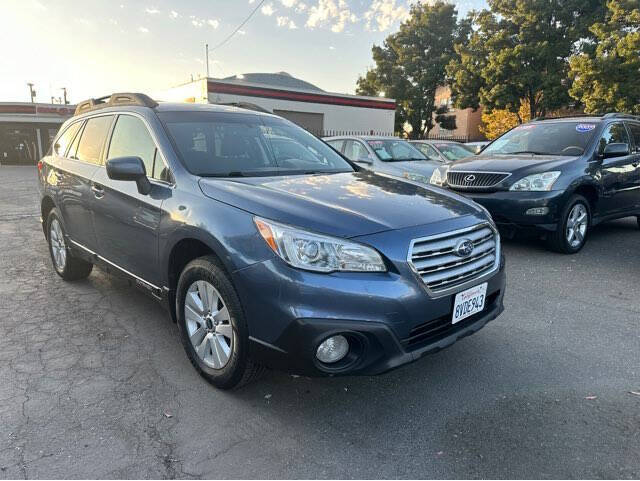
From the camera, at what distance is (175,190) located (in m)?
3.04

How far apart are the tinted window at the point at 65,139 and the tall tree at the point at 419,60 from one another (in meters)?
32.9

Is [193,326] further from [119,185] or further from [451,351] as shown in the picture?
[451,351]

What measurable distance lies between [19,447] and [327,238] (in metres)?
1.90

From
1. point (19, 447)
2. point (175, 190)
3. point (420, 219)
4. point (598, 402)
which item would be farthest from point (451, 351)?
point (19, 447)

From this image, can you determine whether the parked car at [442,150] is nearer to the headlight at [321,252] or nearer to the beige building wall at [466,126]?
the headlight at [321,252]

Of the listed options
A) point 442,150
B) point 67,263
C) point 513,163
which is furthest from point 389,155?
point 67,263

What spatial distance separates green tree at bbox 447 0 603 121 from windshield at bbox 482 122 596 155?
71.6 ft

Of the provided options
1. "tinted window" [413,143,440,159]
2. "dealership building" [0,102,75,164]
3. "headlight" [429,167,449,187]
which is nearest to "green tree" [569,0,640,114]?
"tinted window" [413,143,440,159]

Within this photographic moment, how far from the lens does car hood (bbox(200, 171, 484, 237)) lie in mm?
2504

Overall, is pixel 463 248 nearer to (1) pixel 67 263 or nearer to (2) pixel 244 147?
(2) pixel 244 147

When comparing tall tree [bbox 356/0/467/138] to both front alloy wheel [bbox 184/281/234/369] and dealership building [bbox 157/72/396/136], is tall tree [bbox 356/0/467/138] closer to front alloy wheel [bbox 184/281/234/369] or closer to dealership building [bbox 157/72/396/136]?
dealership building [bbox 157/72/396/136]

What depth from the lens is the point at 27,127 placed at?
1404 inches

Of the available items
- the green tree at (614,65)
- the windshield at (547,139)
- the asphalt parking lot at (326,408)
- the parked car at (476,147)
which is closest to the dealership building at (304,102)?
the parked car at (476,147)

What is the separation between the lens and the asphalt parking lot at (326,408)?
2275 mm
